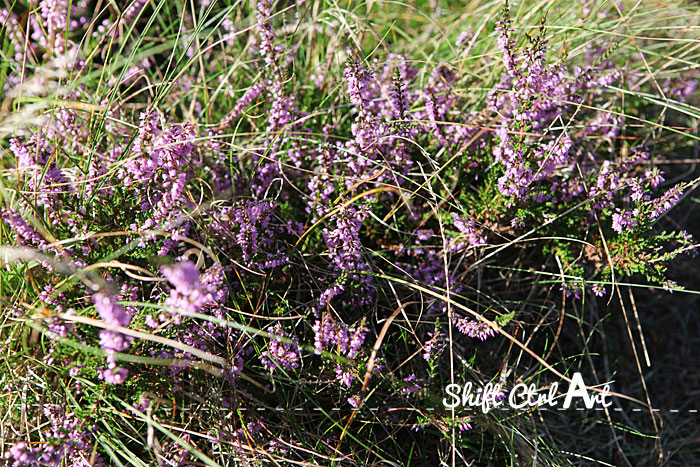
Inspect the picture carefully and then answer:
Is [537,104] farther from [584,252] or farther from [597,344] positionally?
[597,344]

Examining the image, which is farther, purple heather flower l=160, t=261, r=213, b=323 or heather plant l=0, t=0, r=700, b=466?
heather plant l=0, t=0, r=700, b=466

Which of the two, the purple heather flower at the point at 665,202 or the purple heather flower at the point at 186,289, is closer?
the purple heather flower at the point at 186,289

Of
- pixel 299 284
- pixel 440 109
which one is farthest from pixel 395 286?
pixel 440 109

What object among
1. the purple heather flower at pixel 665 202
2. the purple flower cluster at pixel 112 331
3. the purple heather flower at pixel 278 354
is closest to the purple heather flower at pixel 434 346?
the purple heather flower at pixel 278 354

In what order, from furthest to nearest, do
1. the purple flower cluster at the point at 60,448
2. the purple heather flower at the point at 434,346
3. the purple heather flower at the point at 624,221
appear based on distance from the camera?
the purple heather flower at the point at 624,221
the purple heather flower at the point at 434,346
the purple flower cluster at the point at 60,448

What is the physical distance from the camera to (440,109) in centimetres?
309

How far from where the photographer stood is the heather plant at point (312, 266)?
2420mm

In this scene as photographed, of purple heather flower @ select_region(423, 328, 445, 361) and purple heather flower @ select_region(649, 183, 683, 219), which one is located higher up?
purple heather flower @ select_region(649, 183, 683, 219)

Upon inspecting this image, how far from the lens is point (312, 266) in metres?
2.81

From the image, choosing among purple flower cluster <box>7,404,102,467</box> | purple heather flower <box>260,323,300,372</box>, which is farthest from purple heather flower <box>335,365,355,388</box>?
purple flower cluster <box>7,404,102,467</box>

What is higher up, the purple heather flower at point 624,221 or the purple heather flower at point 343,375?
the purple heather flower at point 624,221

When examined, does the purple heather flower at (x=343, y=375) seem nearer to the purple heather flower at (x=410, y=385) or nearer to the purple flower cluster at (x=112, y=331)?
the purple heather flower at (x=410, y=385)

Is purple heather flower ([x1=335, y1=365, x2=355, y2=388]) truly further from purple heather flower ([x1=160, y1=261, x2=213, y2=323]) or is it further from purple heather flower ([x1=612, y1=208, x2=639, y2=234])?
purple heather flower ([x1=612, y1=208, x2=639, y2=234])

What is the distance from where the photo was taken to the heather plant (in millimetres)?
2420
